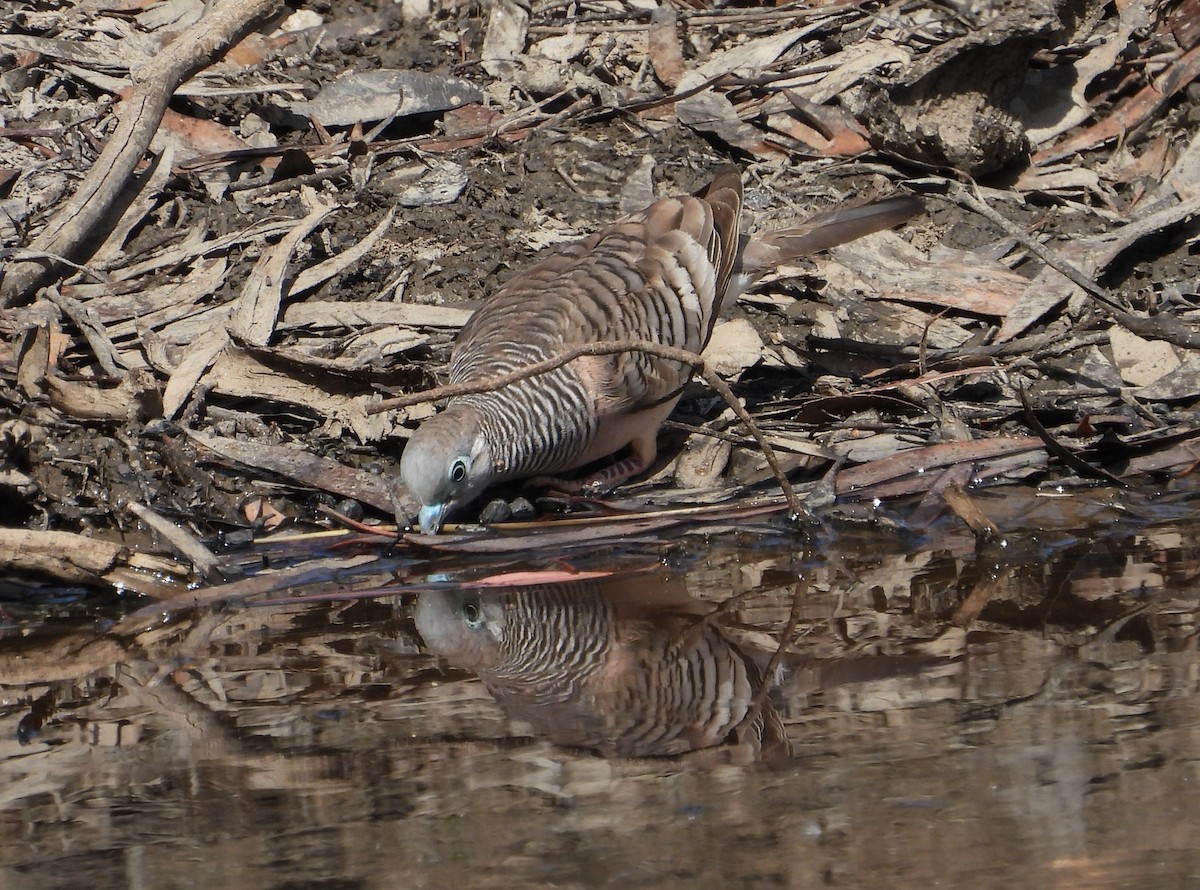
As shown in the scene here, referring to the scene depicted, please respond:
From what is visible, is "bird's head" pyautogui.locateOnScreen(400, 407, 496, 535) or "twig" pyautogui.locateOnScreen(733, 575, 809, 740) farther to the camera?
"bird's head" pyautogui.locateOnScreen(400, 407, 496, 535)

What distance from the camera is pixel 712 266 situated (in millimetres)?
5848

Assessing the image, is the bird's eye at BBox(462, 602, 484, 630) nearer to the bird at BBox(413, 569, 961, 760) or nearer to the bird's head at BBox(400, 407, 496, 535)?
the bird at BBox(413, 569, 961, 760)

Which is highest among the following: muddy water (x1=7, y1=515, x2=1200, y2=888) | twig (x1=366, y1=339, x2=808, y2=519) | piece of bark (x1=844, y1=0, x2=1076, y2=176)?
piece of bark (x1=844, y1=0, x2=1076, y2=176)

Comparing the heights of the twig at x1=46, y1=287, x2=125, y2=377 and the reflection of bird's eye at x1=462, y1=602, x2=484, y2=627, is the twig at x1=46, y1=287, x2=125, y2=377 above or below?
above

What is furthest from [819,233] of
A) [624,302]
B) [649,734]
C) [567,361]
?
[649,734]

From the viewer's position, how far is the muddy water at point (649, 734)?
105 inches

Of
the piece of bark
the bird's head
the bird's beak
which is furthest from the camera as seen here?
the piece of bark

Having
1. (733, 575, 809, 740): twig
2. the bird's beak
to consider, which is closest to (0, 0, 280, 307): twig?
the bird's beak

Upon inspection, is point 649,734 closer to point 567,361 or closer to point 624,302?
point 567,361

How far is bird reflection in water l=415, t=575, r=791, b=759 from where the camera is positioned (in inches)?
128

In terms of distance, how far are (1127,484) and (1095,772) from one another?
2.67 metres

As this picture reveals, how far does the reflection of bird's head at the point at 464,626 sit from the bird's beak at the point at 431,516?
0.34 m

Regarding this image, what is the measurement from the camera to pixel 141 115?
6508mm

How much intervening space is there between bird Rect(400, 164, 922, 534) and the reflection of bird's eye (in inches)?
20.8
